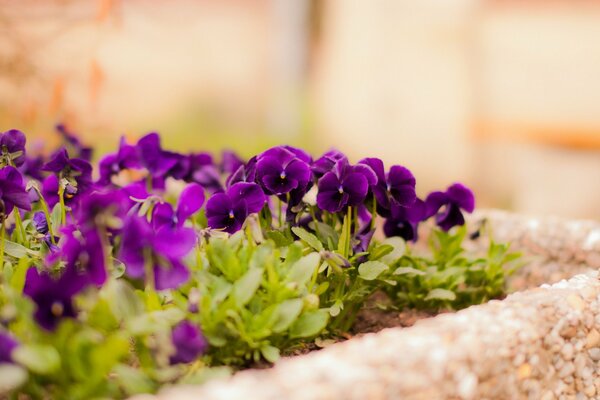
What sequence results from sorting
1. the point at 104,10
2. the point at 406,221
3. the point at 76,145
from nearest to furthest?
1. the point at 406,221
2. the point at 76,145
3. the point at 104,10

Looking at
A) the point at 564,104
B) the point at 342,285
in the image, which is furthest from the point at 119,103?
the point at 342,285

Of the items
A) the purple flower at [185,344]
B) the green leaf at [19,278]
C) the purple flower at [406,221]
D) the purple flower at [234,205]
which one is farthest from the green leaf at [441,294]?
the green leaf at [19,278]

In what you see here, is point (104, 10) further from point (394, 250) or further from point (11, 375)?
point (11, 375)

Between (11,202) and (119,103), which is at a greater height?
(11,202)

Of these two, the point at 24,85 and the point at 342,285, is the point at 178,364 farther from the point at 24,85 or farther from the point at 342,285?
the point at 24,85

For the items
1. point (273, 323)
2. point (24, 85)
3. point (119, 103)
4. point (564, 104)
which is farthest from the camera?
point (119, 103)

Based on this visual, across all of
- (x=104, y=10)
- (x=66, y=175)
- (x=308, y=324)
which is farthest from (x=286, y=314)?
(x=104, y=10)

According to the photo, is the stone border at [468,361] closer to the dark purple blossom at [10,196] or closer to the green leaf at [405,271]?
the green leaf at [405,271]

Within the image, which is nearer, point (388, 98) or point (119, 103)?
point (388, 98)
